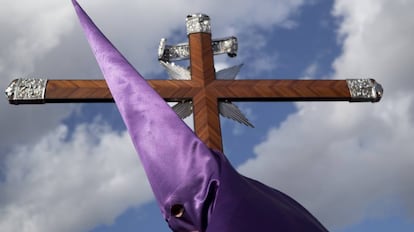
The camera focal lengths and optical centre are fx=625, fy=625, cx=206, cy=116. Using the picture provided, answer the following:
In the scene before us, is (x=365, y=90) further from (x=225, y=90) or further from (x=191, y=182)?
(x=191, y=182)

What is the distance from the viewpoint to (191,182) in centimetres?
183

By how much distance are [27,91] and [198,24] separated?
1.54 m

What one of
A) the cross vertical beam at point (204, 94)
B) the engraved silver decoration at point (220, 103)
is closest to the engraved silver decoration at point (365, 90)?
the engraved silver decoration at point (220, 103)

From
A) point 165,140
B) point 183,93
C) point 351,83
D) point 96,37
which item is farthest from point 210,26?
point 165,140

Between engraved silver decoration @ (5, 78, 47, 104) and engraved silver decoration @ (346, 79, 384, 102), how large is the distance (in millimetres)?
2606

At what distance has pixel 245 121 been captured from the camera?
4953 mm

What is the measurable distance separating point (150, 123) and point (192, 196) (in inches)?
9.9

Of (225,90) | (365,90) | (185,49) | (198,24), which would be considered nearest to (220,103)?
(225,90)

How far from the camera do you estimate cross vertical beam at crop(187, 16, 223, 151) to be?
189 inches

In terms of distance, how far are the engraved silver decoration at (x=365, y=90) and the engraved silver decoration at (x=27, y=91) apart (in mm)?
2606

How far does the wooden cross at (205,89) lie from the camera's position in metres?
5.00

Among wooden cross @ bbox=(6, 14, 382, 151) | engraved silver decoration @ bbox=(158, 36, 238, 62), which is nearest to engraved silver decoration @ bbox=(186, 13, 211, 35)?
wooden cross @ bbox=(6, 14, 382, 151)

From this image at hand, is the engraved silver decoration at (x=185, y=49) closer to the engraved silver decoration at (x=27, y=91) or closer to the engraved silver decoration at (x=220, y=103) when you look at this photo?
the engraved silver decoration at (x=220, y=103)

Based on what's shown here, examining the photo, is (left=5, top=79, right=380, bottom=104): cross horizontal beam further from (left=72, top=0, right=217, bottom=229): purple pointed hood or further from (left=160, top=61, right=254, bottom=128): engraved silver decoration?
(left=72, top=0, right=217, bottom=229): purple pointed hood
